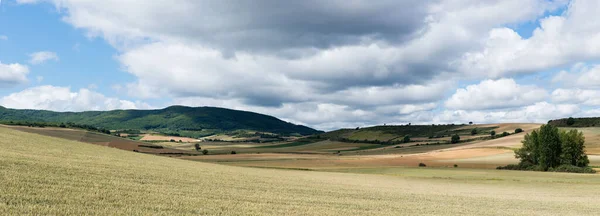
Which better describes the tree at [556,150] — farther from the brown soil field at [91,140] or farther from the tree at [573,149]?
the brown soil field at [91,140]

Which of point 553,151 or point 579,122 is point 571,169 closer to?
point 553,151

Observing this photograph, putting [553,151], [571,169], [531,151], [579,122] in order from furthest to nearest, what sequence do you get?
1. [579,122]
2. [531,151]
3. [553,151]
4. [571,169]

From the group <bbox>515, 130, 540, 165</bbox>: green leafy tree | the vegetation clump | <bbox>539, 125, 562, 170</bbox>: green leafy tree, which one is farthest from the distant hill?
<bbox>539, 125, 562, 170</bbox>: green leafy tree

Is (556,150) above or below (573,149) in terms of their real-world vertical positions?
below

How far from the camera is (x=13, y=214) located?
35.6 ft

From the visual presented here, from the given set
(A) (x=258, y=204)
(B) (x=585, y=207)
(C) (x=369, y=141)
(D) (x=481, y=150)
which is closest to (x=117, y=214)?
(A) (x=258, y=204)

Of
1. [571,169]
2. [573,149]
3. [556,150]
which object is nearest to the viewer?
[571,169]

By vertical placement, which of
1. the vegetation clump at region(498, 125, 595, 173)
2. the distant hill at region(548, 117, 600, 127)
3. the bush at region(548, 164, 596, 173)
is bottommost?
the bush at region(548, 164, 596, 173)

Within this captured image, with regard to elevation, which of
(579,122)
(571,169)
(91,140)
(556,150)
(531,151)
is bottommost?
(571,169)

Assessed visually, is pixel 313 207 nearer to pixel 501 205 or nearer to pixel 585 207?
pixel 501 205

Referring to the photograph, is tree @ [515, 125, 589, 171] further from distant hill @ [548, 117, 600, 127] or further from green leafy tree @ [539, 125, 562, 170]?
distant hill @ [548, 117, 600, 127]

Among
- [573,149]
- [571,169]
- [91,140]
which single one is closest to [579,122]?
[573,149]

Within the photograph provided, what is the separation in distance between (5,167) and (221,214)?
34.7 feet

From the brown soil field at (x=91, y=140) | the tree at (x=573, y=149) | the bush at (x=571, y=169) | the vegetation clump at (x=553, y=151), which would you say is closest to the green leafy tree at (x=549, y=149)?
the vegetation clump at (x=553, y=151)
